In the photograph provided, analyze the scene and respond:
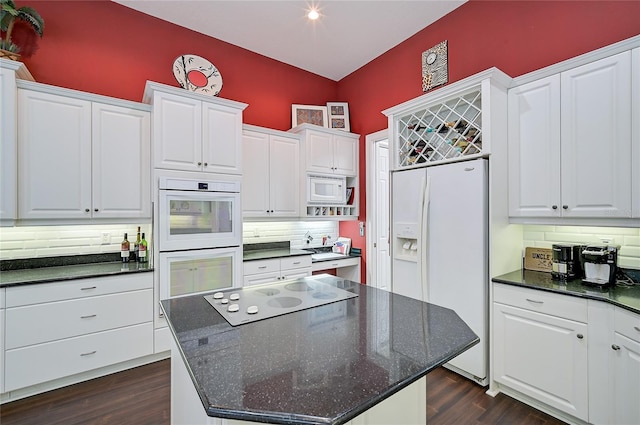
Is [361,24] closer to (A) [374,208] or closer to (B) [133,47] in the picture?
(A) [374,208]

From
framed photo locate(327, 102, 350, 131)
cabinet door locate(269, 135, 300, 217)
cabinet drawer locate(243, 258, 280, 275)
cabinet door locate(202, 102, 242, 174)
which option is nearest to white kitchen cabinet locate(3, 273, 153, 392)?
cabinet drawer locate(243, 258, 280, 275)

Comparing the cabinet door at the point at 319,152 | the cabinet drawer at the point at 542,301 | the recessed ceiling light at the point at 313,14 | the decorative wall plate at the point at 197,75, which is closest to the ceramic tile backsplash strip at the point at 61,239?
the decorative wall plate at the point at 197,75

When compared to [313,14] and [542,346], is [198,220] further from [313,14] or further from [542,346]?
[542,346]

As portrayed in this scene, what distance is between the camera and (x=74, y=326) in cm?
226

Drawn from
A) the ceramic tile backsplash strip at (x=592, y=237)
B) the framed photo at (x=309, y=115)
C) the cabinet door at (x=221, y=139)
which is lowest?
the ceramic tile backsplash strip at (x=592, y=237)

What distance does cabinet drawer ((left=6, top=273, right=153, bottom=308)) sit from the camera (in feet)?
6.86

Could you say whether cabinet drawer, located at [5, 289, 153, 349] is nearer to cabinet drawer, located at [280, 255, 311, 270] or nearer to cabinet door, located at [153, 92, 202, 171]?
cabinet door, located at [153, 92, 202, 171]

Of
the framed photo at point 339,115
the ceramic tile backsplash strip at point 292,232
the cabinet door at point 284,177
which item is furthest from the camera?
the framed photo at point 339,115

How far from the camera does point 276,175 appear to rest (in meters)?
3.56

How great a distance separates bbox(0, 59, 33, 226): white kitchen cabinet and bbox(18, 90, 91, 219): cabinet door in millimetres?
76

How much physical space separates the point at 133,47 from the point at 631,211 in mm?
4296

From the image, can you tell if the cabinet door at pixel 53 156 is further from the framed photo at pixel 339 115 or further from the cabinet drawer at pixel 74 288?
the framed photo at pixel 339 115

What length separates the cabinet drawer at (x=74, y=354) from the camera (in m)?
2.08

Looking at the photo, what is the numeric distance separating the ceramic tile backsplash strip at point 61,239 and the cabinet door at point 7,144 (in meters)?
0.39
